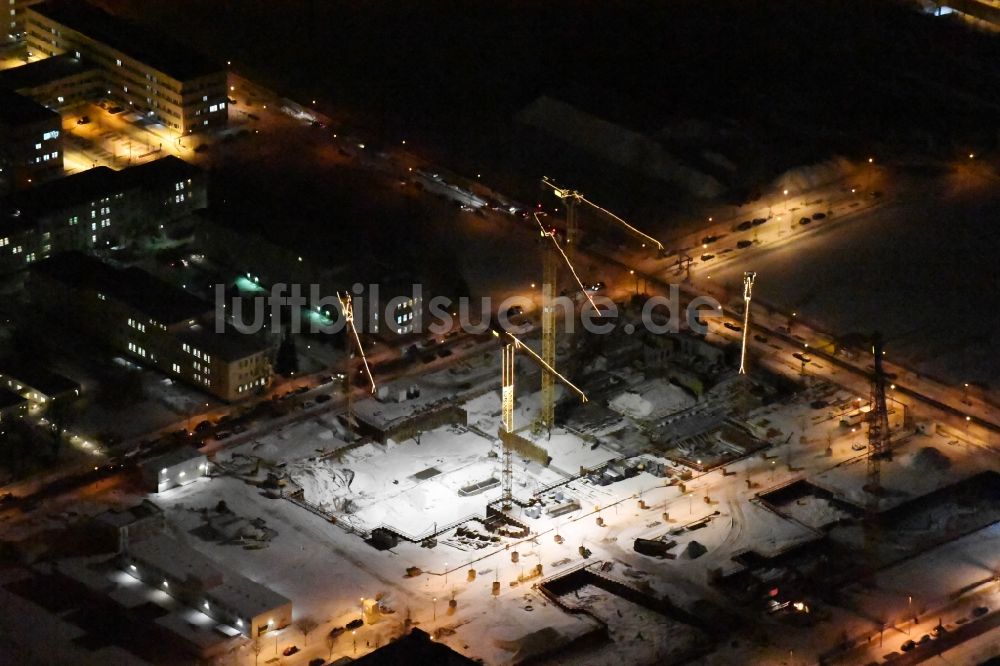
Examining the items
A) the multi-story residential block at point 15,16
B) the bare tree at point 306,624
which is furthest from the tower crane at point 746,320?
the multi-story residential block at point 15,16

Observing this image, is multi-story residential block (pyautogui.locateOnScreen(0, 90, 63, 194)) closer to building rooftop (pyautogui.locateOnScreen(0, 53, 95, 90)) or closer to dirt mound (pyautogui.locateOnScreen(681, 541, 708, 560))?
building rooftop (pyautogui.locateOnScreen(0, 53, 95, 90))

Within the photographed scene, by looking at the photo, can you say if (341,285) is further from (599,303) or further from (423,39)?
(423,39)

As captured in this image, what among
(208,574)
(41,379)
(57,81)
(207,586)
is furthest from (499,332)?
(57,81)

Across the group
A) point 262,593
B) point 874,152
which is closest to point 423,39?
point 874,152

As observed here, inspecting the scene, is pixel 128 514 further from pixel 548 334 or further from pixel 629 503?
pixel 548 334

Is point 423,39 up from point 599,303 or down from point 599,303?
up

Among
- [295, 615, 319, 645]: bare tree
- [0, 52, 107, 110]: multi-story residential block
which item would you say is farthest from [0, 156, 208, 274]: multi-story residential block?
[295, 615, 319, 645]: bare tree

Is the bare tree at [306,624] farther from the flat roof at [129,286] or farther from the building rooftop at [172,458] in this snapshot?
the flat roof at [129,286]
